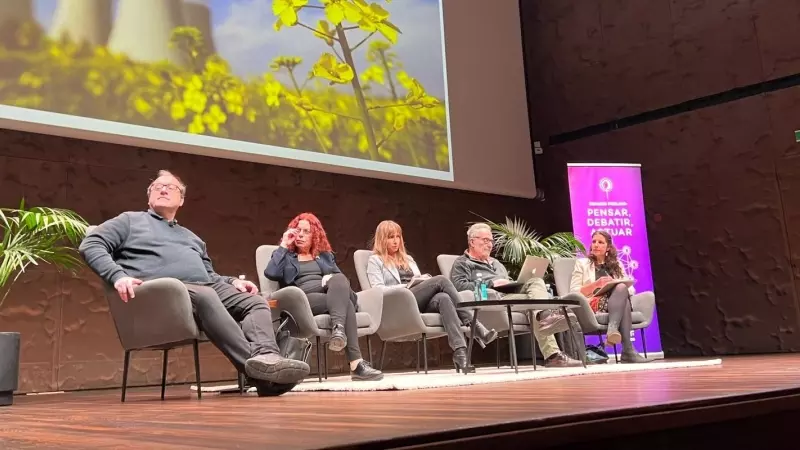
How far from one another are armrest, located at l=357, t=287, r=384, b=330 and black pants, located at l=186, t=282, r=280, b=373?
3.87 ft

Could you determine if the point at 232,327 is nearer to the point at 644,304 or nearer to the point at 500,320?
the point at 500,320

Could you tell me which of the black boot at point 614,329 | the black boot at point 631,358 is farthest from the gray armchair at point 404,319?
the black boot at point 631,358

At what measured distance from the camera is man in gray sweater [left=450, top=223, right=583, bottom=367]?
4.29 m

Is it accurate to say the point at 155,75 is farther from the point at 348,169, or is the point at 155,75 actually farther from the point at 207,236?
the point at 348,169

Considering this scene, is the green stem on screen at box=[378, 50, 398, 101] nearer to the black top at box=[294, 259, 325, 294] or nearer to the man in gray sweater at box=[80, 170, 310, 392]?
the black top at box=[294, 259, 325, 294]

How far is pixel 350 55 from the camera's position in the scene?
5445 millimetres

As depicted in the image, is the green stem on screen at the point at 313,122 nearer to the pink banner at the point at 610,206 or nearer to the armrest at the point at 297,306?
the armrest at the point at 297,306

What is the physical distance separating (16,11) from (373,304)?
2.57 m

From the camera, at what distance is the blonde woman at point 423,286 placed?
3926 millimetres

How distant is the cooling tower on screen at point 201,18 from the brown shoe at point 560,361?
9.75 feet

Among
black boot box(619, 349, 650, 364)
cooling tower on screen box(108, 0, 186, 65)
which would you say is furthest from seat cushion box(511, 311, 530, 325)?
cooling tower on screen box(108, 0, 186, 65)

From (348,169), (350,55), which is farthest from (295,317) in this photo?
(350,55)

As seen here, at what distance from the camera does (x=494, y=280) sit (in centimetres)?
424

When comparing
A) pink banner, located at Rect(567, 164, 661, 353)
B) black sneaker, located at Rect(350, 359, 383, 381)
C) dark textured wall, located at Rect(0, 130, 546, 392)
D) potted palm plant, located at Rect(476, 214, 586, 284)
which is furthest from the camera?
pink banner, located at Rect(567, 164, 661, 353)
